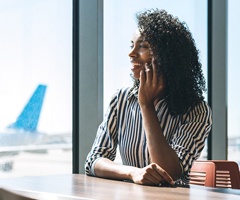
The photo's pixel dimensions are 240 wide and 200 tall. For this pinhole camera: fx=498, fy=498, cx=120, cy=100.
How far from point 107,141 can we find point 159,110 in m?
0.24

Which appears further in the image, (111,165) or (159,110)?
(159,110)

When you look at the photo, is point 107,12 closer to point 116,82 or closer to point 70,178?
point 116,82

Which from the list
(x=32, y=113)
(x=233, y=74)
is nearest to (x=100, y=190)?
(x=32, y=113)

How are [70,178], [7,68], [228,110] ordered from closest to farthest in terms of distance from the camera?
[70,178] < [7,68] < [228,110]

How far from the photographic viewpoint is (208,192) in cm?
148

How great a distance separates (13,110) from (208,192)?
1565 mm

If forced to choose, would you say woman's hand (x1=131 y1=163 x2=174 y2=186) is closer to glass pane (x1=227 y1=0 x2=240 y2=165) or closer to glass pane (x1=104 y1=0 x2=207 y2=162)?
glass pane (x1=104 y1=0 x2=207 y2=162)

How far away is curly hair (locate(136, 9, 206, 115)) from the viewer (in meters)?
2.00

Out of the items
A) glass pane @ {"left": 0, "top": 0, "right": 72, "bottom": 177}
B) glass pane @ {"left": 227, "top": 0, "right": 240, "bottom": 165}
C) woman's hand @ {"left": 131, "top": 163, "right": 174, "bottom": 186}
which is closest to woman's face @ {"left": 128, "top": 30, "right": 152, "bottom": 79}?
woman's hand @ {"left": 131, "top": 163, "right": 174, "bottom": 186}

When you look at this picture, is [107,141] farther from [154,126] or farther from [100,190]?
[100,190]

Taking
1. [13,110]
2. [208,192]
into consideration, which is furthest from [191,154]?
[13,110]

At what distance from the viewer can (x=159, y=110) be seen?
6.55ft

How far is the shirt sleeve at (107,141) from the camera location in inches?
76.8

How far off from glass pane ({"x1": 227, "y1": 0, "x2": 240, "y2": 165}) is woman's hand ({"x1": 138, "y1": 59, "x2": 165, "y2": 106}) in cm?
266
